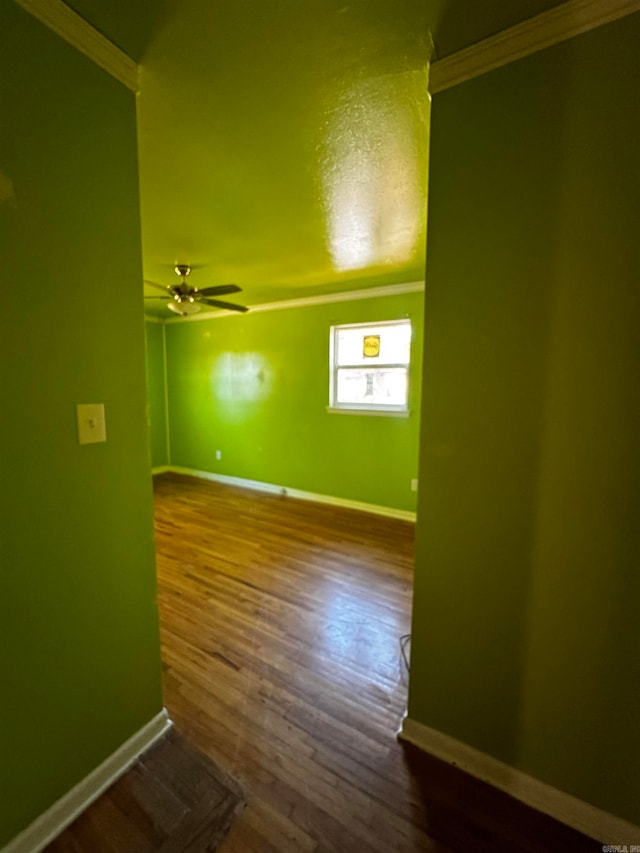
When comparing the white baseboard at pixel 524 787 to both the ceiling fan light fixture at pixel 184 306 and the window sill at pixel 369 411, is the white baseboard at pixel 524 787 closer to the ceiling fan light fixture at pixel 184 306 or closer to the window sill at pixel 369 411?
the window sill at pixel 369 411

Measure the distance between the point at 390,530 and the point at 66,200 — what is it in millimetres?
3380

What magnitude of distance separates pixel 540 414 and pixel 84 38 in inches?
70.9

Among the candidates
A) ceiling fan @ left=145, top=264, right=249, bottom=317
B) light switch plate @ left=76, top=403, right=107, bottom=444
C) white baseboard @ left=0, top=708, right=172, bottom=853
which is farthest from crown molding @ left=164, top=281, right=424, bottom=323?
white baseboard @ left=0, top=708, right=172, bottom=853

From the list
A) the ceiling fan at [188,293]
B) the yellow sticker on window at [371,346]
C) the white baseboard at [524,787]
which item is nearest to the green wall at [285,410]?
the yellow sticker on window at [371,346]

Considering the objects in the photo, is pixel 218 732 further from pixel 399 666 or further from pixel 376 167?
pixel 376 167

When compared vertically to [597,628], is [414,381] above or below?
above

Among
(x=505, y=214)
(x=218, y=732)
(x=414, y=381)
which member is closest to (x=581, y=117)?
(x=505, y=214)

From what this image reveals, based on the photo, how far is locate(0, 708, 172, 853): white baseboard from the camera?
3.39ft

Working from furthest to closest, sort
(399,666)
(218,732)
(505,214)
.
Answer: (399,666), (218,732), (505,214)

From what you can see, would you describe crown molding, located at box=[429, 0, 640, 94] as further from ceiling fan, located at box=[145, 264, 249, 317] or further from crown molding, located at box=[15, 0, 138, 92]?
ceiling fan, located at box=[145, 264, 249, 317]

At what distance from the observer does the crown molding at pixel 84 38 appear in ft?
3.14

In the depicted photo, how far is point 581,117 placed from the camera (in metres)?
0.97

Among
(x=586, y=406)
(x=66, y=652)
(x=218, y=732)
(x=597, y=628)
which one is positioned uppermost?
(x=586, y=406)

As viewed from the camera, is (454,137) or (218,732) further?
(218,732)
